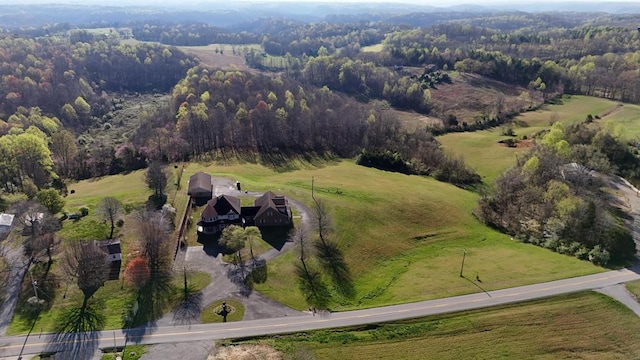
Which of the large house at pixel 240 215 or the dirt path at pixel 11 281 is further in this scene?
the large house at pixel 240 215

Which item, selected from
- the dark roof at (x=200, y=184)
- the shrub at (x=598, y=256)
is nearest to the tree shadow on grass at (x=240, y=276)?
the dark roof at (x=200, y=184)

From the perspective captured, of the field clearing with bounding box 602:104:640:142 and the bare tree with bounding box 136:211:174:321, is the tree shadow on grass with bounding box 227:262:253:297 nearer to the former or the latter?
the bare tree with bounding box 136:211:174:321

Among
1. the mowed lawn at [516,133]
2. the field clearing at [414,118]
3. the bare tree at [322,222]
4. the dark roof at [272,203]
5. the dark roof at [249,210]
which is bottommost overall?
the field clearing at [414,118]

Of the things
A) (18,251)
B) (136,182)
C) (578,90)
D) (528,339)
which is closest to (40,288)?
(18,251)

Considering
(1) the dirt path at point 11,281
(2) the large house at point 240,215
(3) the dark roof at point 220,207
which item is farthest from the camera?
(3) the dark roof at point 220,207

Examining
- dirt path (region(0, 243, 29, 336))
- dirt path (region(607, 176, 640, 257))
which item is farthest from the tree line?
dirt path (region(0, 243, 29, 336))

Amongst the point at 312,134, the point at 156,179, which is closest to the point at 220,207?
the point at 156,179

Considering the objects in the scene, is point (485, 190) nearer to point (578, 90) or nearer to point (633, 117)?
point (633, 117)

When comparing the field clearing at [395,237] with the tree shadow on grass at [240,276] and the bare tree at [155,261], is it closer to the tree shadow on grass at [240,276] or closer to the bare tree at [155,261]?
the tree shadow on grass at [240,276]
